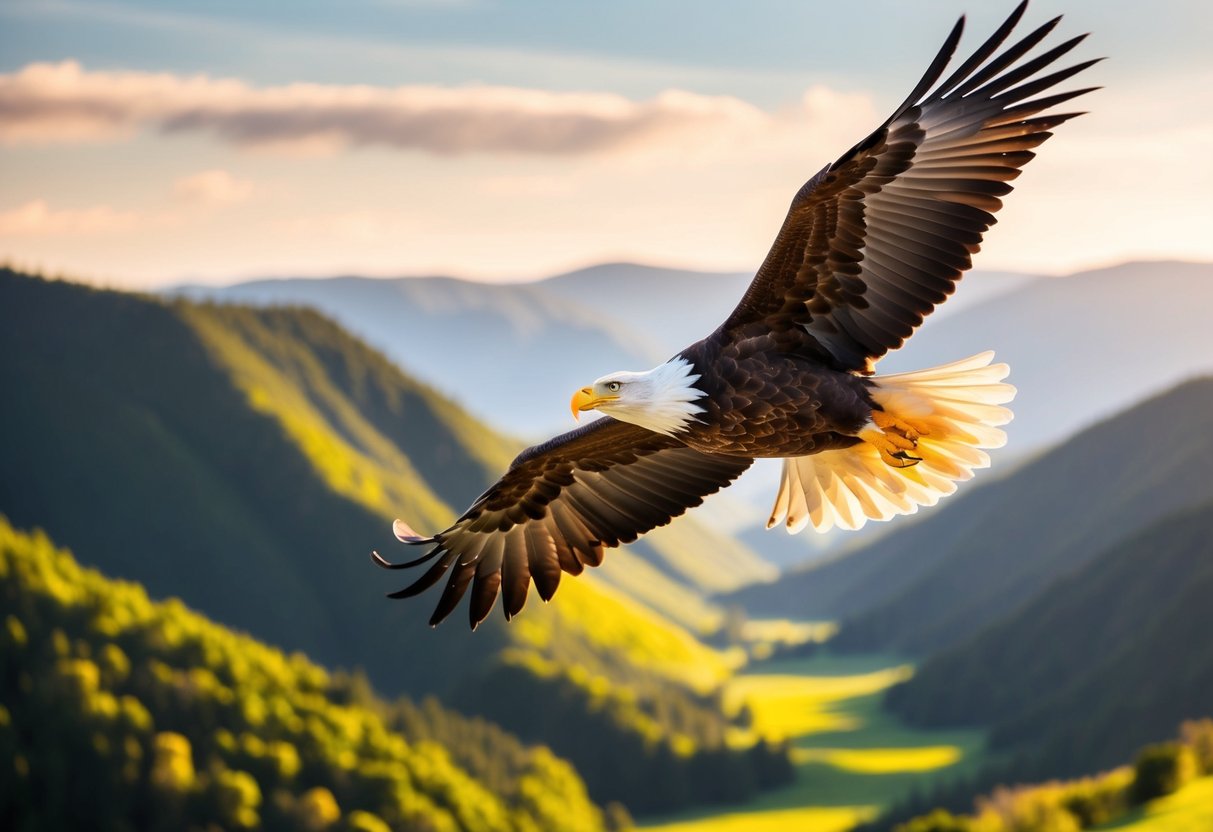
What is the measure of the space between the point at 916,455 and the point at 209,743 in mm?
117026

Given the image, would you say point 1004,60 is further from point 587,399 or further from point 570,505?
point 570,505

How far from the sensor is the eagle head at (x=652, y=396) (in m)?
11.3

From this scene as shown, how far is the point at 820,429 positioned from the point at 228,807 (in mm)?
110011

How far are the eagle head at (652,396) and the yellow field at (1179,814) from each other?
1379 inches

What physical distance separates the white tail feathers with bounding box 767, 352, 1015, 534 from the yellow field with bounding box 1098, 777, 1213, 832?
31975 millimetres

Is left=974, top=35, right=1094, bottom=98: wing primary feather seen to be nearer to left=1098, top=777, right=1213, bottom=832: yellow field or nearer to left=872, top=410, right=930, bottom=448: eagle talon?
left=872, top=410, right=930, bottom=448: eagle talon

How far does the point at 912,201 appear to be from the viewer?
1093 cm

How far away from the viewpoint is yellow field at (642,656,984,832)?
148625 millimetres

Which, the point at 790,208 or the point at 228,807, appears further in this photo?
the point at 228,807

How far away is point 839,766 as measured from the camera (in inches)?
6594

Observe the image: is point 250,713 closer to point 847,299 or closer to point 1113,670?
point 1113,670

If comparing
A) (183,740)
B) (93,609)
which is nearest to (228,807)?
(183,740)

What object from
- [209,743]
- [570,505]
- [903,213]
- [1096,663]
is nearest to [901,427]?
[903,213]

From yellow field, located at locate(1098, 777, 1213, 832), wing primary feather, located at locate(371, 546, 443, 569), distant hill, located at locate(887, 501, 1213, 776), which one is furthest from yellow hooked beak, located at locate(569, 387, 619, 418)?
distant hill, located at locate(887, 501, 1213, 776)
